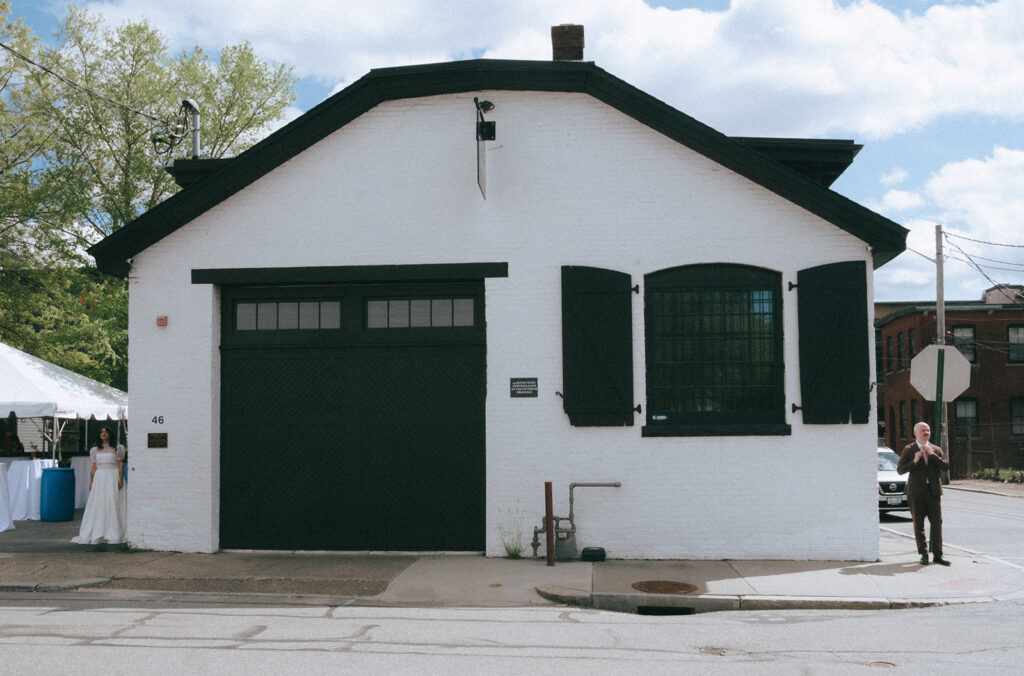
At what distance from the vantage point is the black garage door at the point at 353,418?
11430 millimetres

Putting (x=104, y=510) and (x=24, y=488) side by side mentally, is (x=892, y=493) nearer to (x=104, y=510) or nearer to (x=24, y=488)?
(x=104, y=510)

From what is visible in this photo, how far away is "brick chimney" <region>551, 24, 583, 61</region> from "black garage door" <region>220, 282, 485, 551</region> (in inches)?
139

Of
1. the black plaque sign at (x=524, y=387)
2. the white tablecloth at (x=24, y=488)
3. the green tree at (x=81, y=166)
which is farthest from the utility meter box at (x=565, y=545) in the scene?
the green tree at (x=81, y=166)

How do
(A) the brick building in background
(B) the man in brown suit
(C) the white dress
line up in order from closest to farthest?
(B) the man in brown suit → (C) the white dress → (A) the brick building in background

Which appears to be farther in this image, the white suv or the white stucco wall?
the white suv

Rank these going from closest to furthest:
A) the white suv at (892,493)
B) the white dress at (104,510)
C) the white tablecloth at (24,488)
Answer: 1. the white dress at (104,510)
2. the white tablecloth at (24,488)
3. the white suv at (892,493)

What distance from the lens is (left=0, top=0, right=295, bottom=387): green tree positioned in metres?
26.9

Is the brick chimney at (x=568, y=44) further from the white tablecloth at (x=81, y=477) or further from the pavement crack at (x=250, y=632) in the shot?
the white tablecloth at (x=81, y=477)

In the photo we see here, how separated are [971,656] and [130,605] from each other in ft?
24.4

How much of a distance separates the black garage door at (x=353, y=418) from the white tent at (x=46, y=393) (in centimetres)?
717

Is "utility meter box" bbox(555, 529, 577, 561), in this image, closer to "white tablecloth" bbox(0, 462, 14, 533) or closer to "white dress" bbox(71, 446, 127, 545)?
"white dress" bbox(71, 446, 127, 545)

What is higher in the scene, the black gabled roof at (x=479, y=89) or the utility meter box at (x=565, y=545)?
the black gabled roof at (x=479, y=89)

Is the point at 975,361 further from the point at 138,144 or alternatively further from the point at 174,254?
the point at 174,254

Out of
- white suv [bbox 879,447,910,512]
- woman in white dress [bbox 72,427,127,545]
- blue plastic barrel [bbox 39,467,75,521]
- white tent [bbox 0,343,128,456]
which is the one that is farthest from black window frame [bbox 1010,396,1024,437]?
woman in white dress [bbox 72,427,127,545]
